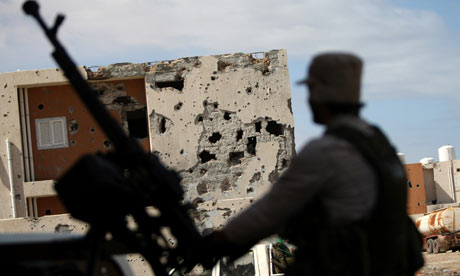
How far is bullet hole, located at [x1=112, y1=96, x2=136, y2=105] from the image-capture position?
2141 cm

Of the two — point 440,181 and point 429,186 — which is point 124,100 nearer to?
point 429,186

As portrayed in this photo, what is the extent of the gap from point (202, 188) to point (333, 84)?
18.3 meters

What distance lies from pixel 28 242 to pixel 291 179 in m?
0.94

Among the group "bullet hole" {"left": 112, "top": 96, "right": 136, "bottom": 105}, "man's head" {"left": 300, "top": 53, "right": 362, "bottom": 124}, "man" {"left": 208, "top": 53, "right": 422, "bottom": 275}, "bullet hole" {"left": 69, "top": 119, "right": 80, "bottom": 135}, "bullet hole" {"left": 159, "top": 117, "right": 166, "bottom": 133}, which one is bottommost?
"man" {"left": 208, "top": 53, "right": 422, "bottom": 275}

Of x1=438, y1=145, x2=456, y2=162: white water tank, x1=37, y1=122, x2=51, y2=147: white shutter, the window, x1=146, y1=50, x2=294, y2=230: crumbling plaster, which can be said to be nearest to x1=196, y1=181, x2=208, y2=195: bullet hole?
x1=146, y1=50, x2=294, y2=230: crumbling plaster

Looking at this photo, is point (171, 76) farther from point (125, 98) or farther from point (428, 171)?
point (428, 171)

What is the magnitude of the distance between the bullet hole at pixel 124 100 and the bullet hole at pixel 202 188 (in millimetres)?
3366

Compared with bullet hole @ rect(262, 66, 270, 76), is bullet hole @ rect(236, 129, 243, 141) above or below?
below

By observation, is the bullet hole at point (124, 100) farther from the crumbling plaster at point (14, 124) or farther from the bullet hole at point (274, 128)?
the bullet hole at point (274, 128)

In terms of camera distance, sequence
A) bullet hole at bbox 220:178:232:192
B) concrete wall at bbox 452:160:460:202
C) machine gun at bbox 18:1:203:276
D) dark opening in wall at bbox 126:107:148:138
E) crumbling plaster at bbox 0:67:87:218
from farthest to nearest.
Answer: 1. concrete wall at bbox 452:160:460:202
2. dark opening in wall at bbox 126:107:148:138
3. bullet hole at bbox 220:178:232:192
4. crumbling plaster at bbox 0:67:87:218
5. machine gun at bbox 18:1:203:276

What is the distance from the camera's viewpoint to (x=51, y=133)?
842 inches

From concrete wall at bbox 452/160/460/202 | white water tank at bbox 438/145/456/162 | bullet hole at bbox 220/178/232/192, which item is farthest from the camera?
white water tank at bbox 438/145/456/162

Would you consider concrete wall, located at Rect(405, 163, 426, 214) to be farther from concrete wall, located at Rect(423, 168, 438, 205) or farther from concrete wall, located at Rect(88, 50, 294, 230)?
concrete wall, located at Rect(88, 50, 294, 230)

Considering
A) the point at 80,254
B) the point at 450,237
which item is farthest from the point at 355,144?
the point at 450,237
